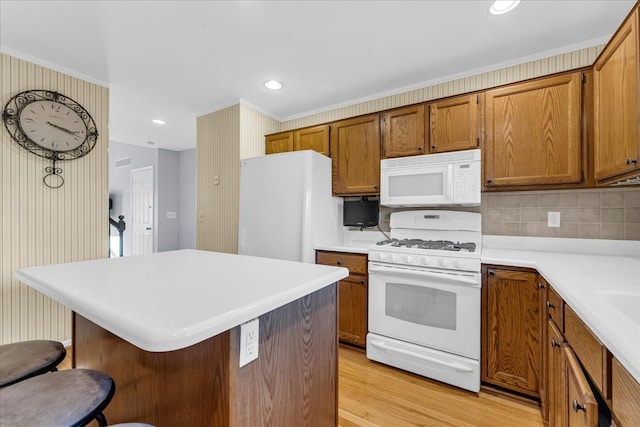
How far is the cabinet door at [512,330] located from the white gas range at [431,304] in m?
0.08

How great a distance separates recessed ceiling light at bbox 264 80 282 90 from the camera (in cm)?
270

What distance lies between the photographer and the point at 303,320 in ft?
3.33

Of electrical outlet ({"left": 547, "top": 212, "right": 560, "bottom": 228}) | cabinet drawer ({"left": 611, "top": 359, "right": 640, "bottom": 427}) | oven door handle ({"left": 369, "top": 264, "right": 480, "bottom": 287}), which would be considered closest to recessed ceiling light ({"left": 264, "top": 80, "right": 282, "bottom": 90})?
oven door handle ({"left": 369, "top": 264, "right": 480, "bottom": 287})

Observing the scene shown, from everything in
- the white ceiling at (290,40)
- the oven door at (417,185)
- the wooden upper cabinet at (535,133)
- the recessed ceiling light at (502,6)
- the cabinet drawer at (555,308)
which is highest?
the white ceiling at (290,40)

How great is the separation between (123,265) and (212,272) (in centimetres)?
49

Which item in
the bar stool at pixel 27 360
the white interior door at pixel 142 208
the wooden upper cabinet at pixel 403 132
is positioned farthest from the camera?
the white interior door at pixel 142 208

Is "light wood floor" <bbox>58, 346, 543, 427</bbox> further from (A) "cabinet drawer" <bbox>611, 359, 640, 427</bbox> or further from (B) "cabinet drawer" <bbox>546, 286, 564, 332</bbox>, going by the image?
(A) "cabinet drawer" <bbox>611, 359, 640, 427</bbox>

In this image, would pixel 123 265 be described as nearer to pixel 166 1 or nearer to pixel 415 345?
pixel 166 1

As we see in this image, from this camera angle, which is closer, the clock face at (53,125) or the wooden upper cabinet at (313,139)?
the clock face at (53,125)

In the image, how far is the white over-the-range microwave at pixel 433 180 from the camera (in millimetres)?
2139

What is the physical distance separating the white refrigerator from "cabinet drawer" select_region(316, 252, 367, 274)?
0.10 m

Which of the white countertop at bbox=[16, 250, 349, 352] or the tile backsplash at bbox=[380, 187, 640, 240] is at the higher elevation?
the tile backsplash at bbox=[380, 187, 640, 240]

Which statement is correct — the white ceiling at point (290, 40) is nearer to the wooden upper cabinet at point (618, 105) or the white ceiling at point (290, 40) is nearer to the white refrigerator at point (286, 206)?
the wooden upper cabinet at point (618, 105)

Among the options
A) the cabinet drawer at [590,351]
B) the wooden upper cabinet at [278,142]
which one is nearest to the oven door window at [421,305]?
the cabinet drawer at [590,351]
